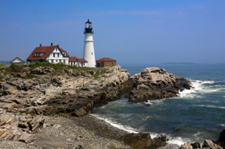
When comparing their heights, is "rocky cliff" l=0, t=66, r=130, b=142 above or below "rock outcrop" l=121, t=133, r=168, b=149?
above

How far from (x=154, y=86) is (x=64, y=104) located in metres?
19.7

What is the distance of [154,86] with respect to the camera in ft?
135

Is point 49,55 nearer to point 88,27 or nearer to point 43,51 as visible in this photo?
point 43,51

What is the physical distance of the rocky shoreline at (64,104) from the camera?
1844cm

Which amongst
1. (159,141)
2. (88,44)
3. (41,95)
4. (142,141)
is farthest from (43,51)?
(159,141)

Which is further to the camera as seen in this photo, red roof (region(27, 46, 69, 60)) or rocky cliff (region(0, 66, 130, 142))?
red roof (region(27, 46, 69, 60))

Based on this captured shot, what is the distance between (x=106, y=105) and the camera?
33.1 m

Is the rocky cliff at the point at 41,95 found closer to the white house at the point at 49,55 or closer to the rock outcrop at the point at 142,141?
the white house at the point at 49,55

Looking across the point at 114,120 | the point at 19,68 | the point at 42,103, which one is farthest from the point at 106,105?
the point at 19,68

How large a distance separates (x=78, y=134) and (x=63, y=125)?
125 inches

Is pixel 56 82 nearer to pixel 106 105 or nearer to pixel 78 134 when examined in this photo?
pixel 106 105

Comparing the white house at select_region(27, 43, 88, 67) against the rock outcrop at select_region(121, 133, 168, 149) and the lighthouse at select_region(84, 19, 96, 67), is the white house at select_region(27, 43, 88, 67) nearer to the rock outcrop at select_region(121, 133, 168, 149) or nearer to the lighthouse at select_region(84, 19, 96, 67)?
the lighthouse at select_region(84, 19, 96, 67)

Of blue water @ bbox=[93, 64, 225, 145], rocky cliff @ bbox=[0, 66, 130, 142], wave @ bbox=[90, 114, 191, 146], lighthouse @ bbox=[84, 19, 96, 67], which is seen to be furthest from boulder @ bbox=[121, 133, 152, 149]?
lighthouse @ bbox=[84, 19, 96, 67]

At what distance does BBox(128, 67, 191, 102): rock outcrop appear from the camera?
36491mm
